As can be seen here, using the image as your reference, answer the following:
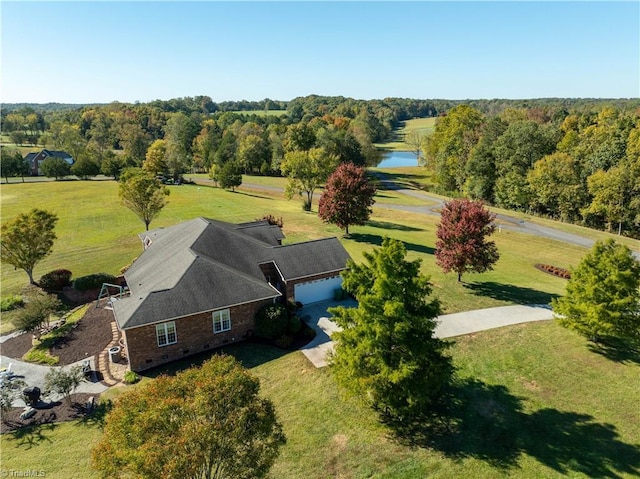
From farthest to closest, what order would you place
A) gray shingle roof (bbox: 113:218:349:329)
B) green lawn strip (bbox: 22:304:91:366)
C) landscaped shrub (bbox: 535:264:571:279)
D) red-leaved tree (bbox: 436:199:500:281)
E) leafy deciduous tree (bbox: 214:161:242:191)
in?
leafy deciduous tree (bbox: 214:161:242:191)
landscaped shrub (bbox: 535:264:571:279)
red-leaved tree (bbox: 436:199:500:281)
green lawn strip (bbox: 22:304:91:366)
gray shingle roof (bbox: 113:218:349:329)

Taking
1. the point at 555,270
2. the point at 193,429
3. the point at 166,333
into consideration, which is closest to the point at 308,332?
the point at 166,333

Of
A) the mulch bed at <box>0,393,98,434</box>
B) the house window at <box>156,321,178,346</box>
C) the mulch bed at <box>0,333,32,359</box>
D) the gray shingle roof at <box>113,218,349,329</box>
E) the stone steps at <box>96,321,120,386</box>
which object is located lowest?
the mulch bed at <box>0,333,32,359</box>

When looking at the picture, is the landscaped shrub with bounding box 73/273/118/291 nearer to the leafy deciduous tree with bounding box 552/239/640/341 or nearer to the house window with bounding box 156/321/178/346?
the house window with bounding box 156/321/178/346

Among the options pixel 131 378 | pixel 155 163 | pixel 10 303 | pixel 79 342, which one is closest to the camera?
pixel 131 378

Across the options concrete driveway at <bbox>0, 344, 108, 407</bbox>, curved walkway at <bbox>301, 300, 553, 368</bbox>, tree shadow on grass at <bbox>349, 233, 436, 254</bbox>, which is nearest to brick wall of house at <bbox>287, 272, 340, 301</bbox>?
curved walkway at <bbox>301, 300, 553, 368</bbox>

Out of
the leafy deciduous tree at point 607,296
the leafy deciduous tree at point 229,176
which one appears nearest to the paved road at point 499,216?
the leafy deciduous tree at point 229,176

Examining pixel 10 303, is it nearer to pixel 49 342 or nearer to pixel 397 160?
pixel 49 342

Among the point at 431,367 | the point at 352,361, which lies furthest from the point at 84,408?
the point at 431,367
